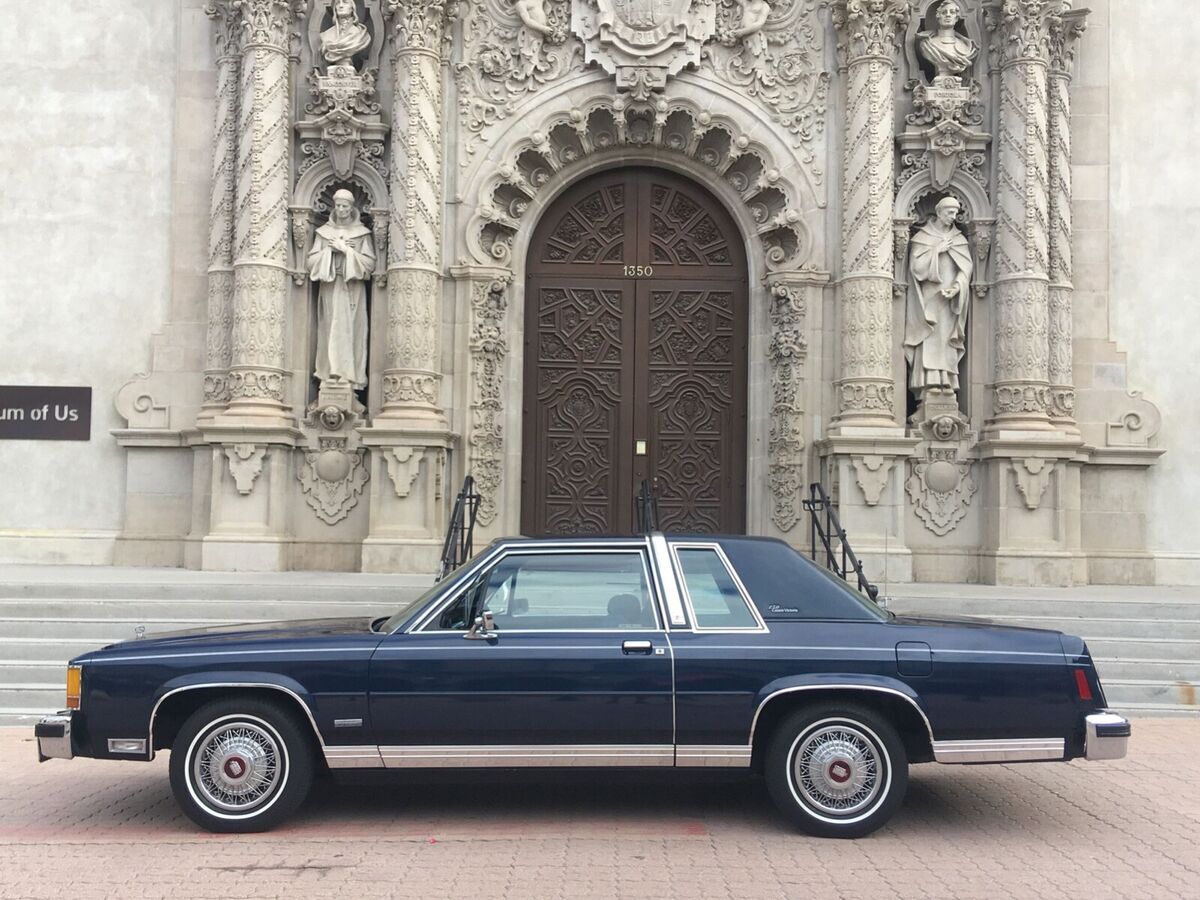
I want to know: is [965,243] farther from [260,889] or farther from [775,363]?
[260,889]

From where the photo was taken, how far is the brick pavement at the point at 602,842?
5820 millimetres

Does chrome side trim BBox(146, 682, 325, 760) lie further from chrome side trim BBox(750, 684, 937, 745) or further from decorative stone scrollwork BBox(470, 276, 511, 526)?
decorative stone scrollwork BBox(470, 276, 511, 526)

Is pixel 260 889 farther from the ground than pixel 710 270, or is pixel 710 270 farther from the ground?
pixel 710 270

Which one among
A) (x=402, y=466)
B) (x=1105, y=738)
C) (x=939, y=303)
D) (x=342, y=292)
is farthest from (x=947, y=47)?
(x=1105, y=738)

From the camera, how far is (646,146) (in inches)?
633

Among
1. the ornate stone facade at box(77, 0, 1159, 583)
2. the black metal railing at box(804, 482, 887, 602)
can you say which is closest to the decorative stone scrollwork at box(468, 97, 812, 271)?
the ornate stone facade at box(77, 0, 1159, 583)

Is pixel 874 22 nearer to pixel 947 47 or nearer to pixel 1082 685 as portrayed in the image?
pixel 947 47

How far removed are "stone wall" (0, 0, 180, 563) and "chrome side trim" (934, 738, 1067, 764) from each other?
1189 centimetres

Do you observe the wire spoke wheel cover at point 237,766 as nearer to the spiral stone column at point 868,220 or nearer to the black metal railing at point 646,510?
the black metal railing at point 646,510

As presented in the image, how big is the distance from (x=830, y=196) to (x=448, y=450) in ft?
18.4

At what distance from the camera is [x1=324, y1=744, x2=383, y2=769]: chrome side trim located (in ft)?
21.9

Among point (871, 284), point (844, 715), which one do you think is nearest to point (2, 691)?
point (844, 715)

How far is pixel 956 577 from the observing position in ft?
49.0

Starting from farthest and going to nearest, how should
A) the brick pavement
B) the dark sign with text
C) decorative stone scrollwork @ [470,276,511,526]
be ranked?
the dark sign with text < decorative stone scrollwork @ [470,276,511,526] < the brick pavement
